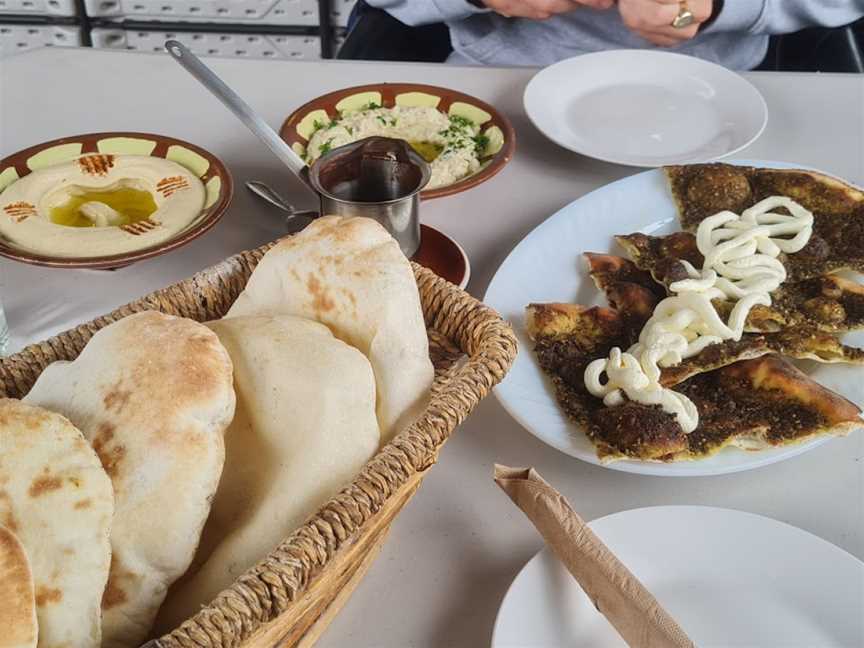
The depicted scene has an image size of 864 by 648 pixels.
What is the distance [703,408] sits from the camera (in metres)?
0.84

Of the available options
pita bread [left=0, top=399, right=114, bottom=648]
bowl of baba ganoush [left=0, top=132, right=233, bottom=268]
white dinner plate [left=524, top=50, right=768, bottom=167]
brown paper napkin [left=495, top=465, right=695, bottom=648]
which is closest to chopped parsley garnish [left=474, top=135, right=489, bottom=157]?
white dinner plate [left=524, top=50, right=768, bottom=167]

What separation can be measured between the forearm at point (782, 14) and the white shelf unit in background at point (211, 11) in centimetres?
156

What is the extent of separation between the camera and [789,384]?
32.7 inches

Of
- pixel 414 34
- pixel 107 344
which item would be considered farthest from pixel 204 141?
pixel 107 344

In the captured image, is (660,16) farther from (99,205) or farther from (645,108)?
(99,205)

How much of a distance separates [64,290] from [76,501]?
0.64m

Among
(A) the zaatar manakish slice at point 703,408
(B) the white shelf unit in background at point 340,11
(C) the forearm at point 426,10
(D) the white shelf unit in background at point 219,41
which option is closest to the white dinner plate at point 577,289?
(A) the zaatar manakish slice at point 703,408

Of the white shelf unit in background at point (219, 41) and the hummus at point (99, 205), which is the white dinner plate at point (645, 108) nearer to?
the hummus at point (99, 205)

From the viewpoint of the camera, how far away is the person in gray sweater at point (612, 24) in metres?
1.63

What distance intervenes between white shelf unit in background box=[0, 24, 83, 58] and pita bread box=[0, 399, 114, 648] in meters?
2.70

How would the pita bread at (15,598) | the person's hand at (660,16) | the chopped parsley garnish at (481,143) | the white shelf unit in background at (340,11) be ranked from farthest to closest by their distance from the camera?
the white shelf unit in background at (340,11), the person's hand at (660,16), the chopped parsley garnish at (481,143), the pita bread at (15,598)

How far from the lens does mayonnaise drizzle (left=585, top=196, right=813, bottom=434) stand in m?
0.83

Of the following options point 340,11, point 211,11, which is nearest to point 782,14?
point 340,11

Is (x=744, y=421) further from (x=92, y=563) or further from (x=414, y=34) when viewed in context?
(x=414, y=34)
